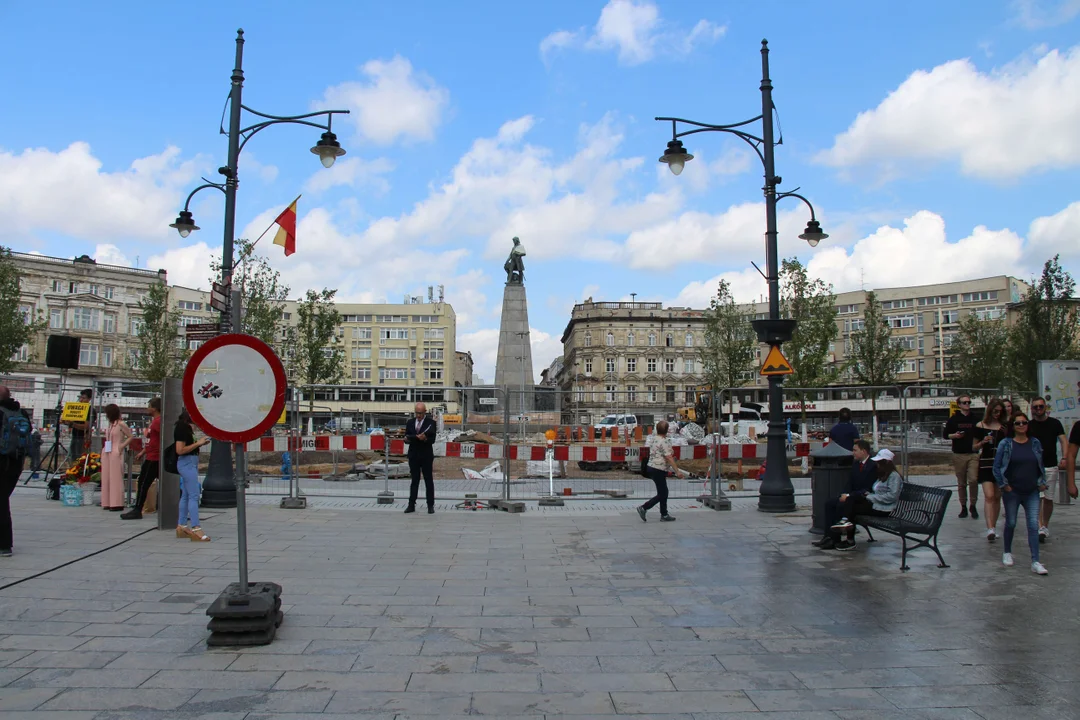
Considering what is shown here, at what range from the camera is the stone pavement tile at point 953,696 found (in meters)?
4.30

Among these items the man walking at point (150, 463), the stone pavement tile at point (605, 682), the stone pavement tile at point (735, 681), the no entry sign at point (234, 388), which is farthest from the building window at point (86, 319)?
the stone pavement tile at point (735, 681)

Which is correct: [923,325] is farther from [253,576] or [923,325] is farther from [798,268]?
[253,576]

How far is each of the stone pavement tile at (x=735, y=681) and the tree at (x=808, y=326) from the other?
3342 cm

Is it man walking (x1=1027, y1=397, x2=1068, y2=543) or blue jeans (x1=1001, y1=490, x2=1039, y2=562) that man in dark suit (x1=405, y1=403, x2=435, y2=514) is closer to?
blue jeans (x1=1001, y1=490, x2=1039, y2=562)

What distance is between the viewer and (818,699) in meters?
4.38

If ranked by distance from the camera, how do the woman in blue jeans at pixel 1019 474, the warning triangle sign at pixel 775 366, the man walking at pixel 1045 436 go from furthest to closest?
the warning triangle sign at pixel 775 366 < the man walking at pixel 1045 436 < the woman in blue jeans at pixel 1019 474

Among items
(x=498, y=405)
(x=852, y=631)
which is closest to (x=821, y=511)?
(x=852, y=631)

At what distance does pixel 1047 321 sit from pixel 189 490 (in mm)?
36092

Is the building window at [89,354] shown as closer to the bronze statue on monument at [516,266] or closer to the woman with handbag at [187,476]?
the bronze statue on monument at [516,266]

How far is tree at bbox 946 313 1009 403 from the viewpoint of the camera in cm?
4628

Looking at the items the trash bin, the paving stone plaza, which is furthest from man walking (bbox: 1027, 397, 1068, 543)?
the trash bin

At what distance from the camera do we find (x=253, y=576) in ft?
24.8

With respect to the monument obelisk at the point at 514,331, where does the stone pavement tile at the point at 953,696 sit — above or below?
below

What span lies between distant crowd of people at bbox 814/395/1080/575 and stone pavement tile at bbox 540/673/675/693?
5.25 metres
